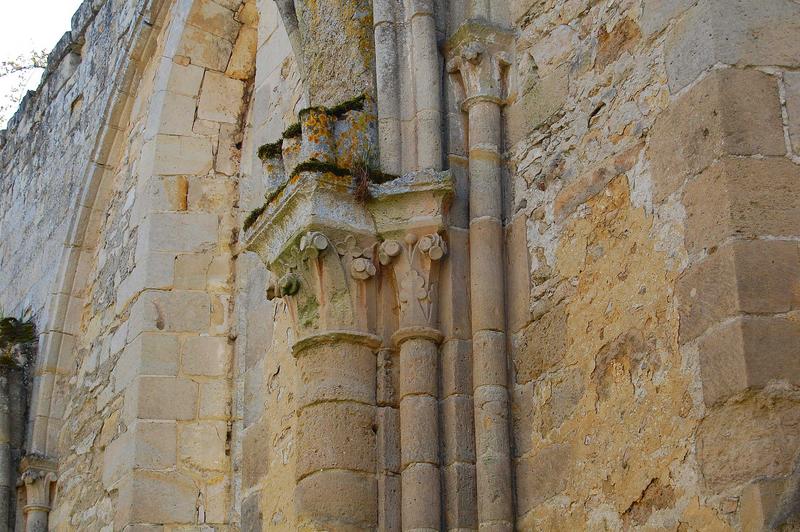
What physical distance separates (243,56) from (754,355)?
16.6ft

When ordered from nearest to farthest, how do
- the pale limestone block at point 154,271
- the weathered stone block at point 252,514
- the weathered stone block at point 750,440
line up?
the weathered stone block at point 750,440 < the weathered stone block at point 252,514 < the pale limestone block at point 154,271

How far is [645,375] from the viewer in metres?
3.72

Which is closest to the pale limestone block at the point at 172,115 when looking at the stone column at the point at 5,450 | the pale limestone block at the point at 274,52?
the pale limestone block at the point at 274,52

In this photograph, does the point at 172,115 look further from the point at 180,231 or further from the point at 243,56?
the point at 180,231

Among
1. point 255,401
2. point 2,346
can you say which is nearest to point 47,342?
point 2,346

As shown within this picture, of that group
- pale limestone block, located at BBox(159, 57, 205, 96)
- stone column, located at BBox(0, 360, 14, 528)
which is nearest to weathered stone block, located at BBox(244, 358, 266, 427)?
pale limestone block, located at BBox(159, 57, 205, 96)

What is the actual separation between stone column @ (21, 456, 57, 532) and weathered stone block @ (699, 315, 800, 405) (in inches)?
215

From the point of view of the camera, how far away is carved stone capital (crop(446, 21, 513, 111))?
15.3 feet

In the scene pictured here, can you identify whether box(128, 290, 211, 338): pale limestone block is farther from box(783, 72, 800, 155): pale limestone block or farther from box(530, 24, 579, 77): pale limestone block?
box(783, 72, 800, 155): pale limestone block

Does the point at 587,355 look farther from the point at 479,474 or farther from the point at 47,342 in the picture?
the point at 47,342

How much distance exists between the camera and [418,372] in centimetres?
433

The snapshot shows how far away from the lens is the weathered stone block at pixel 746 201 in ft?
11.5

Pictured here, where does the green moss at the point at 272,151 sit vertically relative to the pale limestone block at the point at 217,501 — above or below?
above

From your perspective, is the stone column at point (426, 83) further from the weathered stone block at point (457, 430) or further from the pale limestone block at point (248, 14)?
the pale limestone block at point (248, 14)
